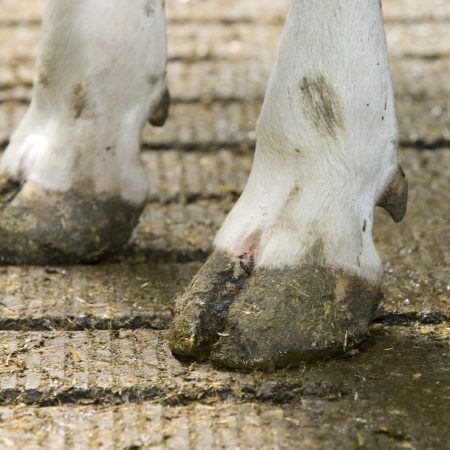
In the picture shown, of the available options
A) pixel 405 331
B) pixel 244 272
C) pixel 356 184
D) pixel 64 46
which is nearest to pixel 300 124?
pixel 356 184

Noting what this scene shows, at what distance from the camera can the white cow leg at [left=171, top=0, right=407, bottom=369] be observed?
71.4 inches

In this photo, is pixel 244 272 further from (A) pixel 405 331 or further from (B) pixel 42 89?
(B) pixel 42 89

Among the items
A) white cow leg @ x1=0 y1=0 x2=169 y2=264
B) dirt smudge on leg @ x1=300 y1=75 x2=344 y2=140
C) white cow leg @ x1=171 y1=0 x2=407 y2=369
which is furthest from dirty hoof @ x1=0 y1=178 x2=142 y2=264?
dirt smudge on leg @ x1=300 y1=75 x2=344 y2=140

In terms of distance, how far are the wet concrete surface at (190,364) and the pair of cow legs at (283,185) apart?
7 cm

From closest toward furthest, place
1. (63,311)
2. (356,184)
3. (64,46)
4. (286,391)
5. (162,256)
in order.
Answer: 1. (286,391)
2. (356,184)
3. (63,311)
4. (64,46)
5. (162,256)

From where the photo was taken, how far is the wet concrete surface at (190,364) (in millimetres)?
1665

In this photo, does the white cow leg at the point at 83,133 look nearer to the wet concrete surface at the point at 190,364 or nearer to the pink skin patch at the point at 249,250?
the wet concrete surface at the point at 190,364

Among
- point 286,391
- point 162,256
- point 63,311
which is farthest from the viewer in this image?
point 162,256

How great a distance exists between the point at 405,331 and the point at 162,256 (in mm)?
575

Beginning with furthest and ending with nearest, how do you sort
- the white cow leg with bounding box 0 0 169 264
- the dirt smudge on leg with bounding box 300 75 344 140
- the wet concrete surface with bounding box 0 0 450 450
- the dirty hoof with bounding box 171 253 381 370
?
1. the white cow leg with bounding box 0 0 169 264
2. the dirt smudge on leg with bounding box 300 75 344 140
3. the dirty hoof with bounding box 171 253 381 370
4. the wet concrete surface with bounding box 0 0 450 450

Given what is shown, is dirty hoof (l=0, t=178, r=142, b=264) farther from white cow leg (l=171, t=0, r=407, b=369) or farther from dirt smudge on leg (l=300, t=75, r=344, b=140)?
dirt smudge on leg (l=300, t=75, r=344, b=140)

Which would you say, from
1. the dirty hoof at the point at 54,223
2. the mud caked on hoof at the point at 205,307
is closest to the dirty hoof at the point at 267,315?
the mud caked on hoof at the point at 205,307

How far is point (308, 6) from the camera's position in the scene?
76.1 inches

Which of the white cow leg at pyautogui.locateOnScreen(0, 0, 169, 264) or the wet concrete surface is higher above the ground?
the white cow leg at pyautogui.locateOnScreen(0, 0, 169, 264)
